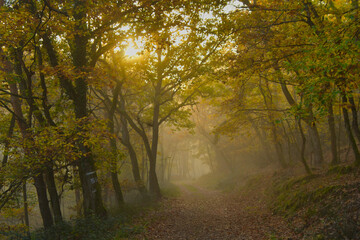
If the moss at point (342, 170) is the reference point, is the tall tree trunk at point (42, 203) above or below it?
above

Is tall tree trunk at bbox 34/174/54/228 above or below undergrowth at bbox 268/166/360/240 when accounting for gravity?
above

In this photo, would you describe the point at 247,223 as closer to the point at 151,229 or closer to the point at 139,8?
the point at 151,229

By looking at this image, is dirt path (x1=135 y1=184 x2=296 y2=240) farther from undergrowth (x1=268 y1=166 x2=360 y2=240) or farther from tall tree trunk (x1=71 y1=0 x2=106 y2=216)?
tall tree trunk (x1=71 y1=0 x2=106 y2=216)

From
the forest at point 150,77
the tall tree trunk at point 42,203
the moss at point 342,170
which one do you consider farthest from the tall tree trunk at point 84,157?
the moss at point 342,170

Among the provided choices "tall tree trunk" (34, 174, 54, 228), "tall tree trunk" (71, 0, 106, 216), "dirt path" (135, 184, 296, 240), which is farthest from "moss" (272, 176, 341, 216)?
"tall tree trunk" (34, 174, 54, 228)

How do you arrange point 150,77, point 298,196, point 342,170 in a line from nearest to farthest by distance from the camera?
point 342,170, point 298,196, point 150,77

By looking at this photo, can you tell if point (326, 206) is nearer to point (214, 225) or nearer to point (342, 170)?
point (342, 170)

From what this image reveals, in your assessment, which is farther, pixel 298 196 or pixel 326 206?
pixel 298 196

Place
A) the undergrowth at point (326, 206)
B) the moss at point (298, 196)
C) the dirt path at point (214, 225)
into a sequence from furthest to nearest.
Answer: the dirt path at point (214, 225), the moss at point (298, 196), the undergrowth at point (326, 206)

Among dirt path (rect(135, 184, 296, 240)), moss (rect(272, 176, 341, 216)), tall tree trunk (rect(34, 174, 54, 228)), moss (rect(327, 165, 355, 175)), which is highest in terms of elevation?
tall tree trunk (rect(34, 174, 54, 228))

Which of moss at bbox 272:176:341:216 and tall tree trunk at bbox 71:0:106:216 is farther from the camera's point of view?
tall tree trunk at bbox 71:0:106:216

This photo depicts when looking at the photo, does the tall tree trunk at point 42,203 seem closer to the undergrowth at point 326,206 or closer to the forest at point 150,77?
the forest at point 150,77

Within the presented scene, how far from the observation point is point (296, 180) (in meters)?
12.7

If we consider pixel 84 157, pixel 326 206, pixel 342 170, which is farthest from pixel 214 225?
pixel 84 157
